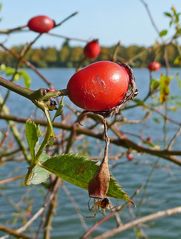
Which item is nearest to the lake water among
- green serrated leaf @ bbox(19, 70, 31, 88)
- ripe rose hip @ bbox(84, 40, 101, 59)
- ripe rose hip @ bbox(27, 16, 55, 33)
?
green serrated leaf @ bbox(19, 70, 31, 88)

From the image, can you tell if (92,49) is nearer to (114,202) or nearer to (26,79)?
(26,79)

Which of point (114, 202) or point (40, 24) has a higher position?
point (40, 24)

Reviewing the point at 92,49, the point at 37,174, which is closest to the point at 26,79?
the point at 92,49

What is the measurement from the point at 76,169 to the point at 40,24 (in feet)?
2.94

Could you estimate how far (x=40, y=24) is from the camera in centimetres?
145

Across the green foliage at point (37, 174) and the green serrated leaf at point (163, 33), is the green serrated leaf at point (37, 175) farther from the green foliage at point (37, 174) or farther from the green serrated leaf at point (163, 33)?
the green serrated leaf at point (163, 33)

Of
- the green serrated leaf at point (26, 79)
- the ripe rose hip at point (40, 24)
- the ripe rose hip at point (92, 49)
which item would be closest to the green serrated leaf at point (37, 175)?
the ripe rose hip at point (40, 24)

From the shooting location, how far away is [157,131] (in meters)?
10.2

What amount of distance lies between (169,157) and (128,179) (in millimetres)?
4776

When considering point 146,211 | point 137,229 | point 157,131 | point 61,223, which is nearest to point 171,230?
point 146,211

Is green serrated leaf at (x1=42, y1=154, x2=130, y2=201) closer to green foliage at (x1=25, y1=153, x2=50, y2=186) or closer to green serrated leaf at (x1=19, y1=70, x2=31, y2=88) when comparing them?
green foliage at (x1=25, y1=153, x2=50, y2=186)

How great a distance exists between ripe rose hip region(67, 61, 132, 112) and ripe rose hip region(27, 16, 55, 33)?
36.1 inches

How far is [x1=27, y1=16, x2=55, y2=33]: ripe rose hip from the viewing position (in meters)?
1.45

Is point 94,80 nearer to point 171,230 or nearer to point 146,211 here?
point 171,230
